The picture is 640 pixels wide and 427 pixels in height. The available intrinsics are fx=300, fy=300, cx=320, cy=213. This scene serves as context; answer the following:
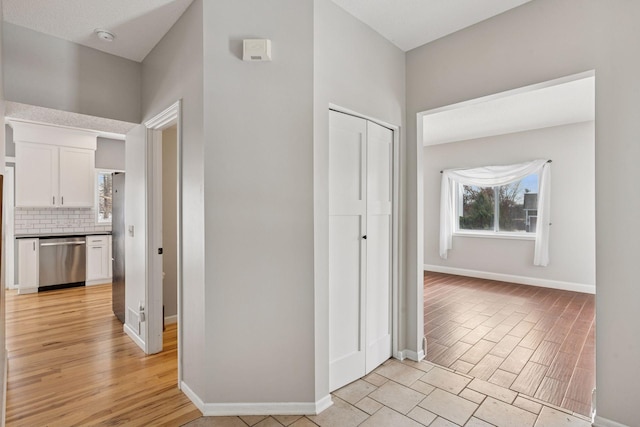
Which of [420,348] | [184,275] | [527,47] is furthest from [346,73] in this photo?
[420,348]

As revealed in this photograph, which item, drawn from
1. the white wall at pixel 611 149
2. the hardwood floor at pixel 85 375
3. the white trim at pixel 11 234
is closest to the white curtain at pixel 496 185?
the white wall at pixel 611 149

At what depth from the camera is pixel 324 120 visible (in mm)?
2096

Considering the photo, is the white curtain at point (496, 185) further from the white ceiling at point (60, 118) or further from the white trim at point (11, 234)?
the white trim at point (11, 234)

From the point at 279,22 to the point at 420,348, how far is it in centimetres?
291

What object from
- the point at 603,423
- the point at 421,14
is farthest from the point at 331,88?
the point at 603,423

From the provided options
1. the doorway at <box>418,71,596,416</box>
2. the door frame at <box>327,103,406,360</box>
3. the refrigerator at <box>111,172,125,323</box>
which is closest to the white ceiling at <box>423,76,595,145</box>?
the doorway at <box>418,71,596,416</box>

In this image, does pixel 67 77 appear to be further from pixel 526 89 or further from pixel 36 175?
pixel 526 89

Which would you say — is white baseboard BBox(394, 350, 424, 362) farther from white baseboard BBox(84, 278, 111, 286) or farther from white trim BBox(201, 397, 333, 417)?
white baseboard BBox(84, 278, 111, 286)

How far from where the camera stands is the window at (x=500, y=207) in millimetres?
5535

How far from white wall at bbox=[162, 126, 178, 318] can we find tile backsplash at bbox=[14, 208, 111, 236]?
3.17m

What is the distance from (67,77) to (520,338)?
5.06 m

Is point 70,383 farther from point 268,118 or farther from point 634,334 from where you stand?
point 634,334

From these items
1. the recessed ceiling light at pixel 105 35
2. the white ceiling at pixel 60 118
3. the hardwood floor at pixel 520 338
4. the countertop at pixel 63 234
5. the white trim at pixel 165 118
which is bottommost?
the hardwood floor at pixel 520 338

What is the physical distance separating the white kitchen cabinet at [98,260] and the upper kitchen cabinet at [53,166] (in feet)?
2.26
